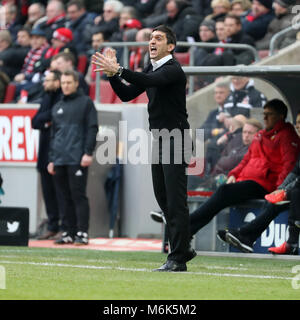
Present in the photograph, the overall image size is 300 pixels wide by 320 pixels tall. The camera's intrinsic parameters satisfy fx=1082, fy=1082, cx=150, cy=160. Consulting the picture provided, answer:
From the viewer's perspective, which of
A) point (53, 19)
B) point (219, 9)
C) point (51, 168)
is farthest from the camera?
point (53, 19)

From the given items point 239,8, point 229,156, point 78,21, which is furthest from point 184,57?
point 78,21

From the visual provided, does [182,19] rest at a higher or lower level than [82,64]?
higher

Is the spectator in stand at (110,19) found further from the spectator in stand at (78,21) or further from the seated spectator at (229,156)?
the seated spectator at (229,156)

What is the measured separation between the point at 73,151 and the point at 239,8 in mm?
5153

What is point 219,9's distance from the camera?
18.0 m

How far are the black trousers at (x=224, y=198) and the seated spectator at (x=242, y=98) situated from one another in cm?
130

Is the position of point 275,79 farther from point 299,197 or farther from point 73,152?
point 73,152

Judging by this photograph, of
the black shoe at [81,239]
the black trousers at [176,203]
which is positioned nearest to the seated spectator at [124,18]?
the black shoe at [81,239]

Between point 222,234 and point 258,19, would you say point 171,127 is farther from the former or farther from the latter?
point 258,19

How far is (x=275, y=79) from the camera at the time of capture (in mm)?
13008

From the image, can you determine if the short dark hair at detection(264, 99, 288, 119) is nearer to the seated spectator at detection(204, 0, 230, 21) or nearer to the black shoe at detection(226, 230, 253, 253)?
the black shoe at detection(226, 230, 253, 253)

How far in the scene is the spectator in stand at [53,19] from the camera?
21484mm

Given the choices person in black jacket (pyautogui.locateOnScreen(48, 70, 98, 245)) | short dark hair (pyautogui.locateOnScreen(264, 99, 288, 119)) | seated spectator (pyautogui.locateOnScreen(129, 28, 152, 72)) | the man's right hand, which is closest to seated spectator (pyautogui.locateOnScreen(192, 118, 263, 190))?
short dark hair (pyautogui.locateOnScreen(264, 99, 288, 119))
